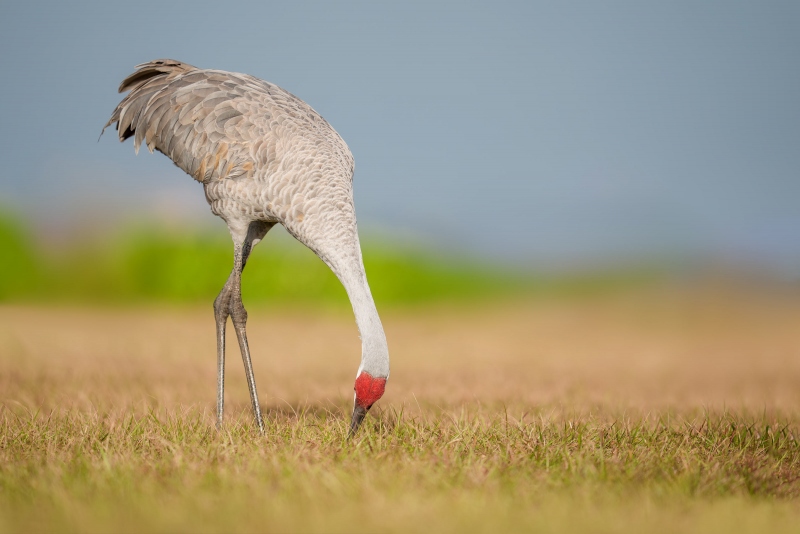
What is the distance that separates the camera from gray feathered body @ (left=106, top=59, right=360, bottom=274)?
207 inches

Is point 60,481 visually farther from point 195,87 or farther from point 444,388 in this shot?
point 444,388

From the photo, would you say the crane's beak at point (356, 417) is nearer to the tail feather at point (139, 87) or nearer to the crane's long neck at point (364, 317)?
the crane's long neck at point (364, 317)

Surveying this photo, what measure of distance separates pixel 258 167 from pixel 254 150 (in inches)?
5.6

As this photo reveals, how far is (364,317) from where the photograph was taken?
16.1 ft

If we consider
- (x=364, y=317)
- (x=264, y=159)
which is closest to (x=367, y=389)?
(x=364, y=317)

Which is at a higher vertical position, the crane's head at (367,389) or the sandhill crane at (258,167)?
the sandhill crane at (258,167)

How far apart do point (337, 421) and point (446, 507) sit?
191 centimetres

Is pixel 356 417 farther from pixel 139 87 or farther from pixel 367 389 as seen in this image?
pixel 139 87

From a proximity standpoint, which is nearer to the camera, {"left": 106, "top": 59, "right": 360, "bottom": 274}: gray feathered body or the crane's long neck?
the crane's long neck

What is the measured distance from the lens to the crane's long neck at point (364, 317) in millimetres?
4723

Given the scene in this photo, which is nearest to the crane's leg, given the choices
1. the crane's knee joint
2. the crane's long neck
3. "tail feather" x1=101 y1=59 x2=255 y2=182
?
the crane's knee joint

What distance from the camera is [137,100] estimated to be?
6.38 metres

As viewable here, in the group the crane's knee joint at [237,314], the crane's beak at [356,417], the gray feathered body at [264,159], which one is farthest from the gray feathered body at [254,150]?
the crane's beak at [356,417]

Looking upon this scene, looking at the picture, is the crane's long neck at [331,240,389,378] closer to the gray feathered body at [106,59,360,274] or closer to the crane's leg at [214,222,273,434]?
the gray feathered body at [106,59,360,274]
